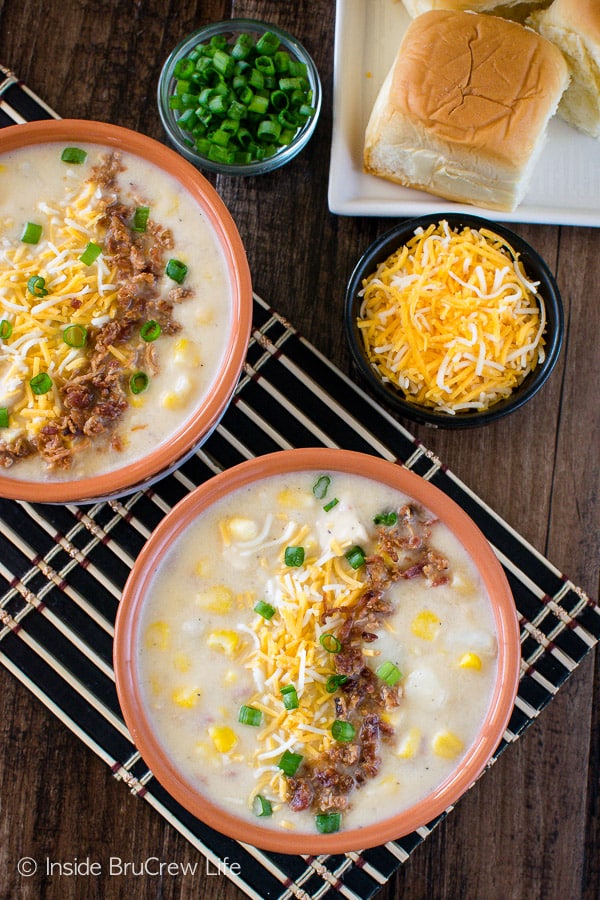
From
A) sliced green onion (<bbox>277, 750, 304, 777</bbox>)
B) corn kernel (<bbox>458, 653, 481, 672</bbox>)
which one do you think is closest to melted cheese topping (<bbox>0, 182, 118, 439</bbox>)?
sliced green onion (<bbox>277, 750, 304, 777</bbox>)

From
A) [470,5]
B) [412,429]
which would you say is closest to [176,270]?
[412,429]

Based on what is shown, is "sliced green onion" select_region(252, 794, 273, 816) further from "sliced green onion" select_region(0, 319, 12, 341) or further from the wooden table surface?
"sliced green onion" select_region(0, 319, 12, 341)

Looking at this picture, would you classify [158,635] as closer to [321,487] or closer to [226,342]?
[321,487]

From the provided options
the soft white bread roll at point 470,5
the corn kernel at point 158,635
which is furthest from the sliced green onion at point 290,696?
the soft white bread roll at point 470,5

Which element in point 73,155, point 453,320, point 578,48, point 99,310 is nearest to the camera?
point 99,310

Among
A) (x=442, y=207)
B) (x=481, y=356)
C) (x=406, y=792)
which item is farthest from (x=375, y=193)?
(x=406, y=792)

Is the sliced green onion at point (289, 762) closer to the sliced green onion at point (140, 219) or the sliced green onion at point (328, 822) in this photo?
the sliced green onion at point (328, 822)
